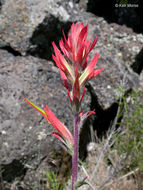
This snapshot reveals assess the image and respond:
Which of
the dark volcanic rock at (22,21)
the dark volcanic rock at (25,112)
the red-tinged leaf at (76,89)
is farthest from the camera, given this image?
the dark volcanic rock at (22,21)

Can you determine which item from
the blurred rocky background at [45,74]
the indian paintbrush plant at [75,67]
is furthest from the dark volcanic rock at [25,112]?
the indian paintbrush plant at [75,67]

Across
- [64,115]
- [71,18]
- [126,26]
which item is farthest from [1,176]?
[126,26]

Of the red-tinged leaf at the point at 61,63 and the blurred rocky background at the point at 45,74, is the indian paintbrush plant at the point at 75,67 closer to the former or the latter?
the red-tinged leaf at the point at 61,63

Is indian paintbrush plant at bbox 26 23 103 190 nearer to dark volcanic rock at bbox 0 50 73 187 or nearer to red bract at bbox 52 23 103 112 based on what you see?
red bract at bbox 52 23 103 112

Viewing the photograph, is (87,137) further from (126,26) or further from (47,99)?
(126,26)

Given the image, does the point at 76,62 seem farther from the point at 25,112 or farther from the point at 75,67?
the point at 25,112

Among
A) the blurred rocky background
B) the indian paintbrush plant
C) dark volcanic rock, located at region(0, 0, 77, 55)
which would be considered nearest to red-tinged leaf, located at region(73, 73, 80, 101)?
the indian paintbrush plant

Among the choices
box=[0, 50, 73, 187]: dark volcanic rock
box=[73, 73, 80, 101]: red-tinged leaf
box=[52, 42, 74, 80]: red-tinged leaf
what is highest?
box=[52, 42, 74, 80]: red-tinged leaf

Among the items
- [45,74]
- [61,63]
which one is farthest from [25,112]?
[61,63]
